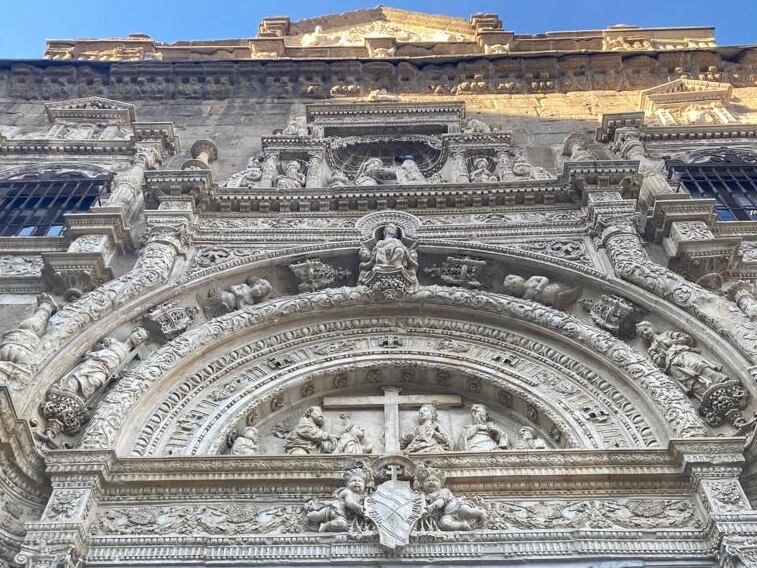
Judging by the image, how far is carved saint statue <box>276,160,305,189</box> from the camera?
1347 centimetres

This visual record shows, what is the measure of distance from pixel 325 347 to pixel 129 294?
2544 mm

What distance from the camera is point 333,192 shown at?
1272 cm

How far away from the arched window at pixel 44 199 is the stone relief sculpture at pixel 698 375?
908 centimetres

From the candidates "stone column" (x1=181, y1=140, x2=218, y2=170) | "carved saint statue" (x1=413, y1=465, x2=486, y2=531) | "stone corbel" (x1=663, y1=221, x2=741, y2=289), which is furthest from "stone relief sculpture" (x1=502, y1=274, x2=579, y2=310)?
"stone column" (x1=181, y1=140, x2=218, y2=170)

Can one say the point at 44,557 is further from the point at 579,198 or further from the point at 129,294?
the point at 579,198

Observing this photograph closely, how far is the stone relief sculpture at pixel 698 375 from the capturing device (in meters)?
8.14

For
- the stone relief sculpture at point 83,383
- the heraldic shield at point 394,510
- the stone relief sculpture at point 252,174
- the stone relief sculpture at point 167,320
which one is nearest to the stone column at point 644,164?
the stone relief sculpture at point 252,174

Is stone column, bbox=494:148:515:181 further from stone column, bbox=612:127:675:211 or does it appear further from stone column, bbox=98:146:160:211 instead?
stone column, bbox=98:146:160:211

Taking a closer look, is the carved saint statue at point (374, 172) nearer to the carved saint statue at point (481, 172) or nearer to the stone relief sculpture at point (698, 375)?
the carved saint statue at point (481, 172)

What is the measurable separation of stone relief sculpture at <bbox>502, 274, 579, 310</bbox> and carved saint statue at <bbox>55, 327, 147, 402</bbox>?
15.9 feet

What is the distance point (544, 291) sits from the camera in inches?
413

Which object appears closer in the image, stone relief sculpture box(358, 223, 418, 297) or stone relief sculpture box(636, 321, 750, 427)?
stone relief sculpture box(636, 321, 750, 427)

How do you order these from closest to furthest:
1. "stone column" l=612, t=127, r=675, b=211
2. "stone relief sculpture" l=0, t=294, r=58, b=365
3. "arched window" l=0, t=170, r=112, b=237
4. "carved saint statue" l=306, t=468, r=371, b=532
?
"carved saint statue" l=306, t=468, r=371, b=532, "stone relief sculpture" l=0, t=294, r=58, b=365, "stone column" l=612, t=127, r=675, b=211, "arched window" l=0, t=170, r=112, b=237

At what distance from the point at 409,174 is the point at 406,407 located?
5.71m
